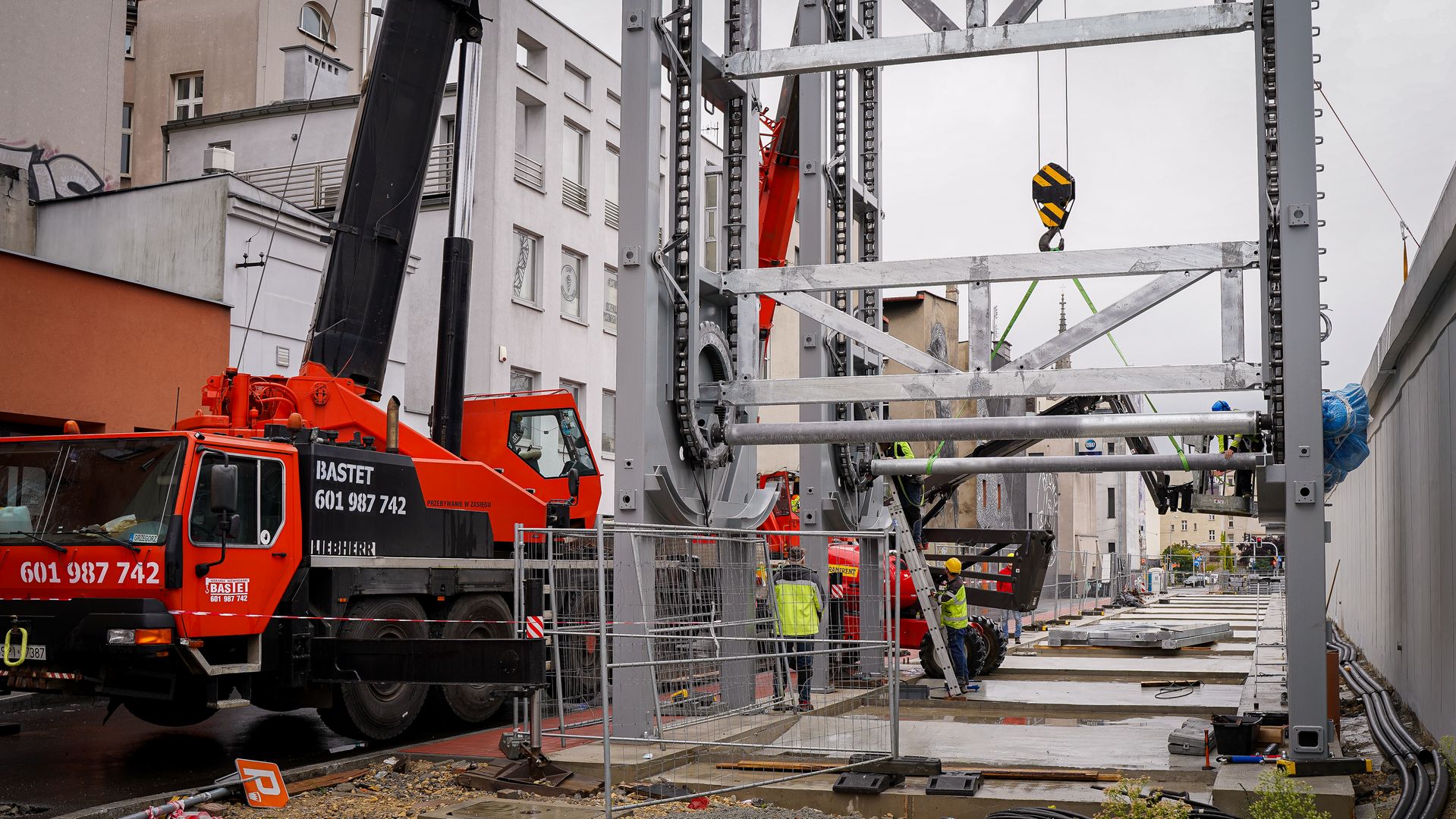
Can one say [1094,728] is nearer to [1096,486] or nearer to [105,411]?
[105,411]

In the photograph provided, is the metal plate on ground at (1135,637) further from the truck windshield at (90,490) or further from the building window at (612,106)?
the building window at (612,106)

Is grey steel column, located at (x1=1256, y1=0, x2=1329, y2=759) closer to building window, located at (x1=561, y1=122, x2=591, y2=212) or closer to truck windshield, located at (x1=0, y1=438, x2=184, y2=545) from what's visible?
truck windshield, located at (x1=0, y1=438, x2=184, y2=545)

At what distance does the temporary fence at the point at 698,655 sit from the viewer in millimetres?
9234

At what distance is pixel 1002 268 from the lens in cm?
993

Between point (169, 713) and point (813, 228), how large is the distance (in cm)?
748

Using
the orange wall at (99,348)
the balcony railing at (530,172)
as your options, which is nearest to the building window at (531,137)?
the balcony railing at (530,172)

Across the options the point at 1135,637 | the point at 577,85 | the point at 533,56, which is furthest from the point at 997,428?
the point at 577,85

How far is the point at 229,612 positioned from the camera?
390 inches

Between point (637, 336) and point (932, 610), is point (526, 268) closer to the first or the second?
point (932, 610)

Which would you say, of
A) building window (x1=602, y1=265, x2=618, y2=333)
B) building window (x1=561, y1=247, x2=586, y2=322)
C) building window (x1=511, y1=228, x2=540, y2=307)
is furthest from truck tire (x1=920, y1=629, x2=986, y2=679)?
building window (x1=602, y1=265, x2=618, y2=333)

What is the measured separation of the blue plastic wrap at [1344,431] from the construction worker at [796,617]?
4039 mm

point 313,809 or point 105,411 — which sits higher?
point 105,411

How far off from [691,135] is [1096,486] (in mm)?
65133

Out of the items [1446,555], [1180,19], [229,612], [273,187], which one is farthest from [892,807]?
[273,187]
